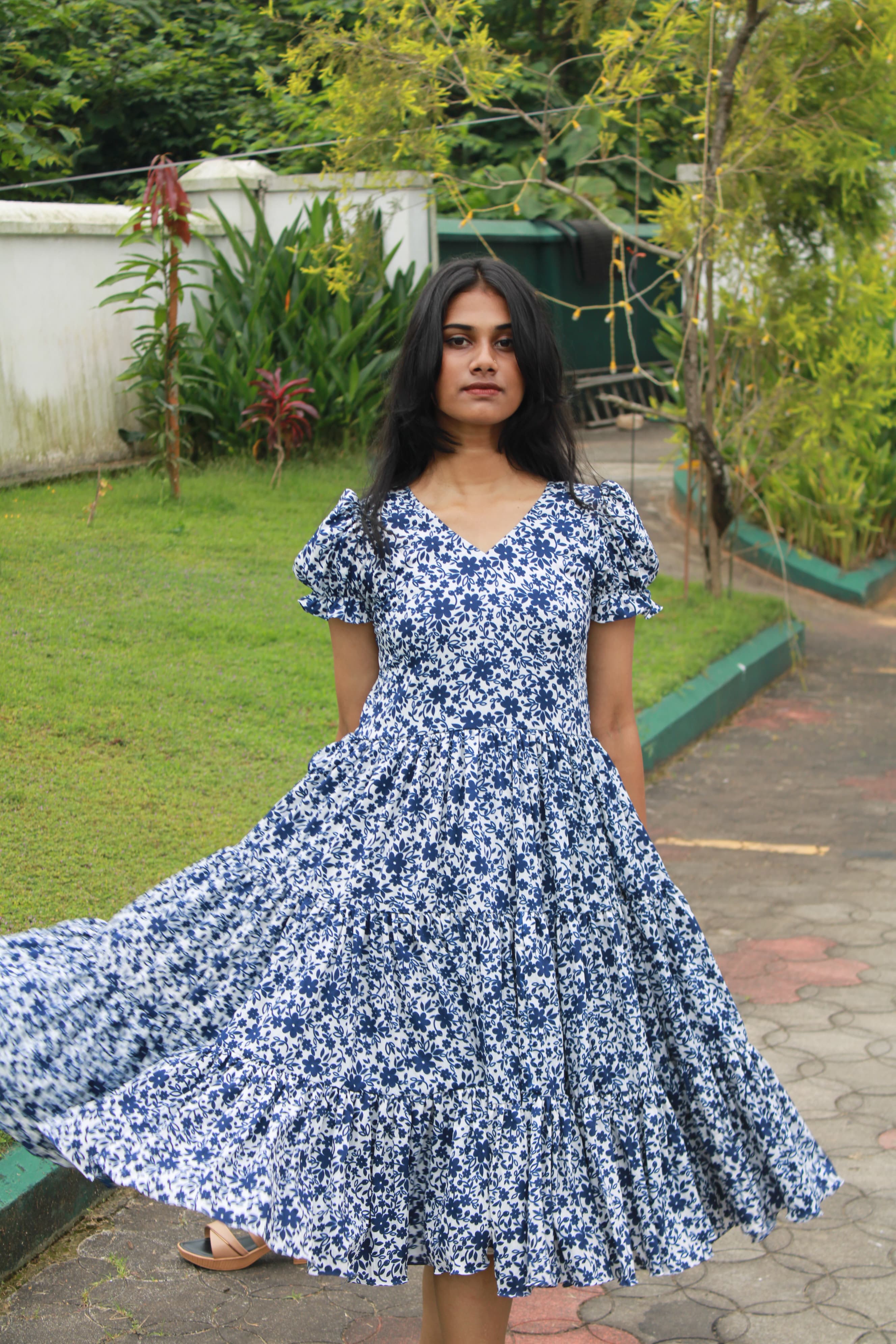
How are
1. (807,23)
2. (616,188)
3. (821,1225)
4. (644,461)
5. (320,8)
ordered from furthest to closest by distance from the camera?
1. (616,188)
2. (320,8)
3. (644,461)
4. (807,23)
5. (821,1225)

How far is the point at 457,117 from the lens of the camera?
14977 mm

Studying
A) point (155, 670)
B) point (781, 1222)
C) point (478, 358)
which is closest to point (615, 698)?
point (478, 358)

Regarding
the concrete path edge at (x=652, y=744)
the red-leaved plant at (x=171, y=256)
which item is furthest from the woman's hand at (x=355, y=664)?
the red-leaved plant at (x=171, y=256)

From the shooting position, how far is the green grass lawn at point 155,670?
15.1 ft

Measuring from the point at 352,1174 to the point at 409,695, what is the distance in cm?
77

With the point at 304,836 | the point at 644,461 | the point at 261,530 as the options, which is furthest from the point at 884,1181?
the point at 644,461

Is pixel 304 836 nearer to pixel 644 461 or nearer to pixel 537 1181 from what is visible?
pixel 537 1181

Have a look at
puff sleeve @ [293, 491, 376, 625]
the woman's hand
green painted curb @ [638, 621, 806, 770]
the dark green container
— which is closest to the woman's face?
puff sleeve @ [293, 491, 376, 625]

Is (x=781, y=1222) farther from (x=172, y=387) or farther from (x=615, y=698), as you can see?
(x=172, y=387)

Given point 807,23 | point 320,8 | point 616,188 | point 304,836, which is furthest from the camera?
point 616,188

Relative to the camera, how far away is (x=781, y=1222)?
3.21 meters

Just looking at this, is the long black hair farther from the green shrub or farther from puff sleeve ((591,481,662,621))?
the green shrub

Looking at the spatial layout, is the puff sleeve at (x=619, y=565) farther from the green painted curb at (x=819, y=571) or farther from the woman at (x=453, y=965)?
the green painted curb at (x=819, y=571)

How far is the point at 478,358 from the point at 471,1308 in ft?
5.07
